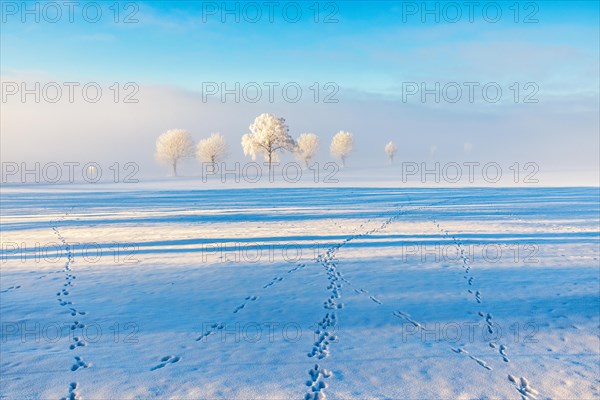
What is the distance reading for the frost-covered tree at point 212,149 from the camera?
98.7 meters

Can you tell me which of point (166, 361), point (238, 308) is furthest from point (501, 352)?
point (166, 361)

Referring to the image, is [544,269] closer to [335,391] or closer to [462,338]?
[462,338]

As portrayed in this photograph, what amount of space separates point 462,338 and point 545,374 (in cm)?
169

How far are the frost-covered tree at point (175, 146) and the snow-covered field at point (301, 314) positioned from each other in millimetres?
77284

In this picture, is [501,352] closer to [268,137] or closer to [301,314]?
[301,314]

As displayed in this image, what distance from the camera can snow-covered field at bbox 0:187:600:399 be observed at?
24.5 ft

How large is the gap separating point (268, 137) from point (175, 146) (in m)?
26.9

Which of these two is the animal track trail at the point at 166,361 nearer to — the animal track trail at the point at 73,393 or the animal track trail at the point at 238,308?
the animal track trail at the point at 238,308

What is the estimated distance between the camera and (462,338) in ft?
30.1

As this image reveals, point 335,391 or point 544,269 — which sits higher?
point 544,269

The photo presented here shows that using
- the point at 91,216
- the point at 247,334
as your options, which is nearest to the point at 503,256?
the point at 247,334

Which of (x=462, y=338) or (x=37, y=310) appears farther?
(x=37, y=310)

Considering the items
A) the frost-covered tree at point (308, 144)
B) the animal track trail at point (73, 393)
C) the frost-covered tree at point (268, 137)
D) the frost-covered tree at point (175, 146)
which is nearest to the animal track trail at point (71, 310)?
the animal track trail at point (73, 393)

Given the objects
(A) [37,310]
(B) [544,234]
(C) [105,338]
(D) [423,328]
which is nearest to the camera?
(C) [105,338]
